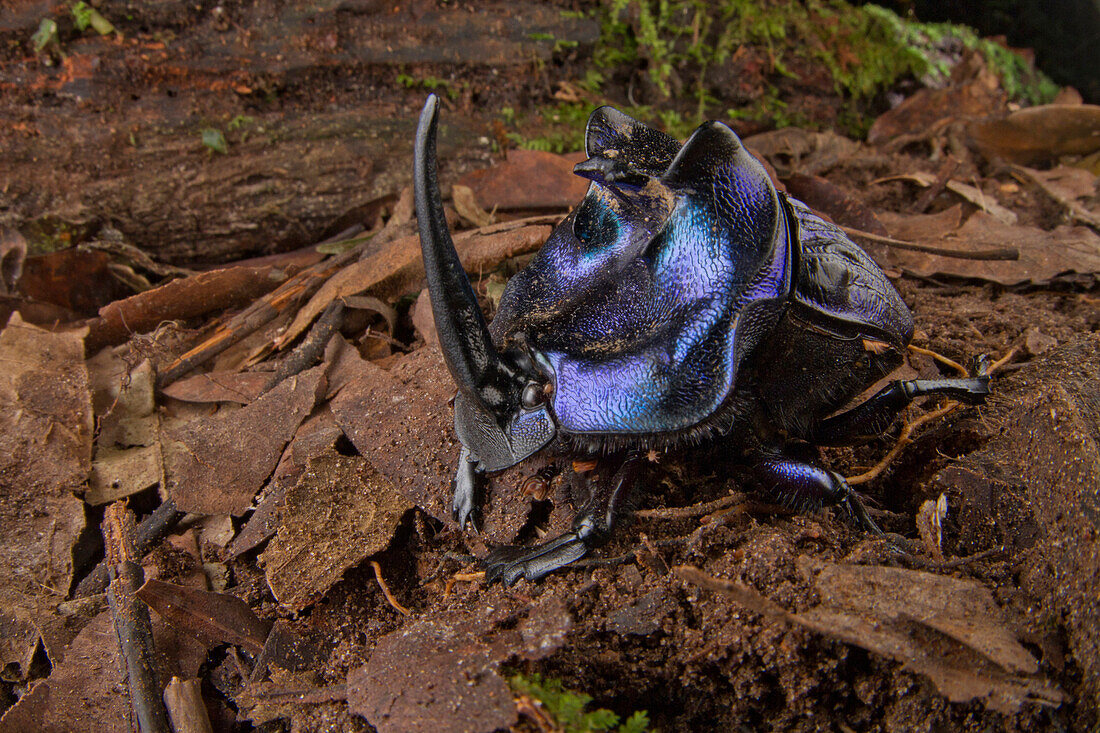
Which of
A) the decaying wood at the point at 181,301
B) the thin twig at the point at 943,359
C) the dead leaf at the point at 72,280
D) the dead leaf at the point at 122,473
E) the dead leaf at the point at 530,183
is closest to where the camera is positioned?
the dead leaf at the point at 122,473

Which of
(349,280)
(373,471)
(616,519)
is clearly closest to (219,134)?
(349,280)

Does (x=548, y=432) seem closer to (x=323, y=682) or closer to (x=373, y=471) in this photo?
(x=373, y=471)

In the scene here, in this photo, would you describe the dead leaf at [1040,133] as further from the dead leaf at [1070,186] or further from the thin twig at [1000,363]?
the thin twig at [1000,363]

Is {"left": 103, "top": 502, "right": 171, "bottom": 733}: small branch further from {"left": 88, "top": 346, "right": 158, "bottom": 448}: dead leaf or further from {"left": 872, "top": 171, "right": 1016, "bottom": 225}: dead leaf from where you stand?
{"left": 872, "top": 171, "right": 1016, "bottom": 225}: dead leaf

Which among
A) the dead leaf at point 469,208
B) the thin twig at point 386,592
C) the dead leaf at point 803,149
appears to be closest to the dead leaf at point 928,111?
the dead leaf at point 803,149

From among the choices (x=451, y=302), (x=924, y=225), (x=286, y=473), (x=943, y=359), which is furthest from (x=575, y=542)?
(x=924, y=225)
